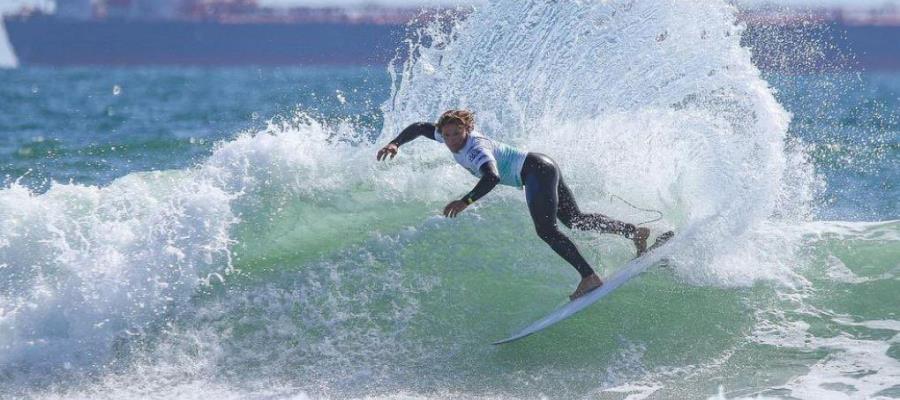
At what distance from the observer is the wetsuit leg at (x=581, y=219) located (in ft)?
Result: 25.7

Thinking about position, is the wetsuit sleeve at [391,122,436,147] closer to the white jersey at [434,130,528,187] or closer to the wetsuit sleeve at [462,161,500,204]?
the white jersey at [434,130,528,187]

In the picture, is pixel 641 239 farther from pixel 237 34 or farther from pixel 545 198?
pixel 237 34

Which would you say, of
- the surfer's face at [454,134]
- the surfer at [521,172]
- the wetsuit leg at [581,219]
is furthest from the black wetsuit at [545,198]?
the surfer's face at [454,134]

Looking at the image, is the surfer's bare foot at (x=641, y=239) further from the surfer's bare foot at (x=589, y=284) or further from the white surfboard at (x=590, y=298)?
the surfer's bare foot at (x=589, y=284)

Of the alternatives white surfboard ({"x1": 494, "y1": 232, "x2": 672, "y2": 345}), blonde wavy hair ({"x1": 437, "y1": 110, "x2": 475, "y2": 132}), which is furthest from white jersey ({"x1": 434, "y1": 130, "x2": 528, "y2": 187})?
white surfboard ({"x1": 494, "y1": 232, "x2": 672, "y2": 345})

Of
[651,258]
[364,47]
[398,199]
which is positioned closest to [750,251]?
[651,258]

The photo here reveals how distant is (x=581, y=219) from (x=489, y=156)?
1105 mm

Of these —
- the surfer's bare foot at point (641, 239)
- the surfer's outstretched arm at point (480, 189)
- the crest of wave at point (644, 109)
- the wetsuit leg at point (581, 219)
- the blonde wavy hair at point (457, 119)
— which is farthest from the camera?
the crest of wave at point (644, 109)

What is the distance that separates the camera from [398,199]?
9.77m

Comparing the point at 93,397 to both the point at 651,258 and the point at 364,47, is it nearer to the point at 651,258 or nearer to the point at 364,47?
the point at 651,258

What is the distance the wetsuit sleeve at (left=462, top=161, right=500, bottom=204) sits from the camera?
6.88 metres

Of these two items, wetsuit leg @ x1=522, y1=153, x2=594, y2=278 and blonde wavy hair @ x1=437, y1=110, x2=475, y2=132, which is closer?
blonde wavy hair @ x1=437, y1=110, x2=475, y2=132

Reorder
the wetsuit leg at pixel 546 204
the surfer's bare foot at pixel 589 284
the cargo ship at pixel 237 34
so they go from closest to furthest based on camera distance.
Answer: the wetsuit leg at pixel 546 204 → the surfer's bare foot at pixel 589 284 → the cargo ship at pixel 237 34

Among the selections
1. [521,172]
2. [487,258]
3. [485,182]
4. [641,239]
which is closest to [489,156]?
[485,182]
